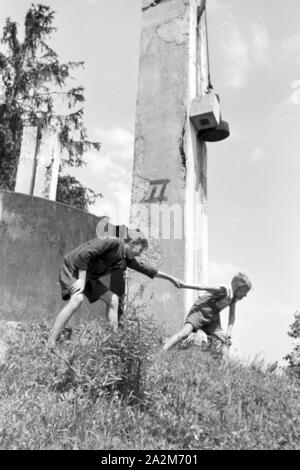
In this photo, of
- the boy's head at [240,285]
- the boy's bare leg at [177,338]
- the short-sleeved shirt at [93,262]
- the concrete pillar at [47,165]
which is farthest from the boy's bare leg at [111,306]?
the concrete pillar at [47,165]

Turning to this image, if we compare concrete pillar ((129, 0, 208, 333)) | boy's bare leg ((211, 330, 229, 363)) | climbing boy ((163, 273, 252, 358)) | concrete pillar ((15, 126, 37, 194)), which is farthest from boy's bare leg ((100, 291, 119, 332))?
concrete pillar ((15, 126, 37, 194))

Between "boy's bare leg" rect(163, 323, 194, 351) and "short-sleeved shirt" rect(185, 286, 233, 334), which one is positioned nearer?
"boy's bare leg" rect(163, 323, 194, 351)

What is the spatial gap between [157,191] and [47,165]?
269 centimetres

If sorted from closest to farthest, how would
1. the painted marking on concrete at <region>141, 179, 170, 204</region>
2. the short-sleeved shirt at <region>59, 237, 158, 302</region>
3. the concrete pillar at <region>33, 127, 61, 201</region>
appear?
1. the short-sleeved shirt at <region>59, 237, 158, 302</region>
2. the painted marking on concrete at <region>141, 179, 170, 204</region>
3. the concrete pillar at <region>33, 127, 61, 201</region>

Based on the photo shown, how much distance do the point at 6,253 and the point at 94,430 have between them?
421cm

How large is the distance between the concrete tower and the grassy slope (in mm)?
2865

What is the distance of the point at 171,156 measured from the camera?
692cm

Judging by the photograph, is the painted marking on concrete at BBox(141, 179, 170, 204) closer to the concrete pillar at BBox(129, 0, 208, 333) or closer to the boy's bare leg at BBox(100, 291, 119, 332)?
the concrete pillar at BBox(129, 0, 208, 333)

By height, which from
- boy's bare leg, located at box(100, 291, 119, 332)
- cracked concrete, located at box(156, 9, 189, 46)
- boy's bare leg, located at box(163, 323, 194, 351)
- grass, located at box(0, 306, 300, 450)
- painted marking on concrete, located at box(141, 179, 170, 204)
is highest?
cracked concrete, located at box(156, 9, 189, 46)

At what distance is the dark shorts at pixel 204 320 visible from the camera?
18.2ft

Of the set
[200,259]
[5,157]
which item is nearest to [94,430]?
[200,259]

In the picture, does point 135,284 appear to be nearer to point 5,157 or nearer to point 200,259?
point 200,259

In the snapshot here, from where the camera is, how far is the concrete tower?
664 cm

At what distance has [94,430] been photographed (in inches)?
103
